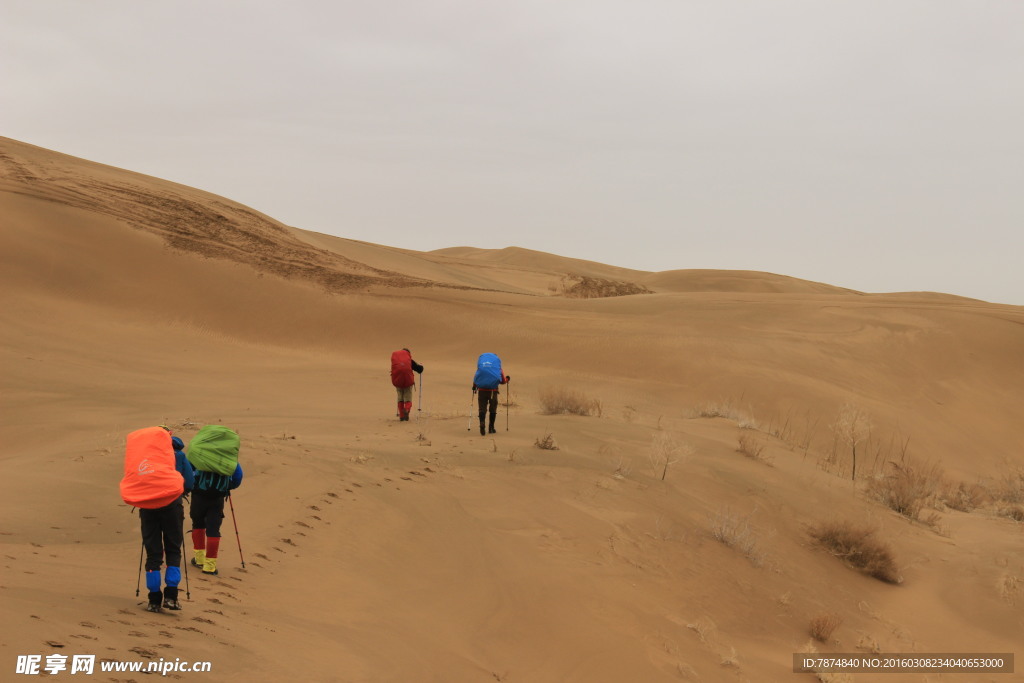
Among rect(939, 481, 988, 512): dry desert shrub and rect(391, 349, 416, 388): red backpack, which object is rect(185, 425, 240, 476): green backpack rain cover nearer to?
rect(391, 349, 416, 388): red backpack

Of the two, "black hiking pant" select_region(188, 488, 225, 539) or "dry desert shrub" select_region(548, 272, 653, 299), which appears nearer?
"black hiking pant" select_region(188, 488, 225, 539)

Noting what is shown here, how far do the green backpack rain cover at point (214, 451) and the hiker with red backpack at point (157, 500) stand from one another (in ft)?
2.89

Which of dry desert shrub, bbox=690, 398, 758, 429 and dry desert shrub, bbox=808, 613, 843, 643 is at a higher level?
dry desert shrub, bbox=690, 398, 758, 429

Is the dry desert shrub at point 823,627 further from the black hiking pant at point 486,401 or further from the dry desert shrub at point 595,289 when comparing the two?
the dry desert shrub at point 595,289

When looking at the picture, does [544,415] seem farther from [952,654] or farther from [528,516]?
[952,654]

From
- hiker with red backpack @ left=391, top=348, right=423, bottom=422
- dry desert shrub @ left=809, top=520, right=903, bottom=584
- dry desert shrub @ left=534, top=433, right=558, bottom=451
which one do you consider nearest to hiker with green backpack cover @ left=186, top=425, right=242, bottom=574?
dry desert shrub @ left=534, top=433, right=558, bottom=451

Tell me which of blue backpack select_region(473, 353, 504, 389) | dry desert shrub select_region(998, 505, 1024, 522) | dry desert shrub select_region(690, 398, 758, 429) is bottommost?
dry desert shrub select_region(998, 505, 1024, 522)

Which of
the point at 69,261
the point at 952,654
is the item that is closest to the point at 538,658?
the point at 952,654

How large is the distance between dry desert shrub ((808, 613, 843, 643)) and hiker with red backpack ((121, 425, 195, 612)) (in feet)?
18.3

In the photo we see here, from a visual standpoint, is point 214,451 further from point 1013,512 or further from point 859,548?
point 1013,512

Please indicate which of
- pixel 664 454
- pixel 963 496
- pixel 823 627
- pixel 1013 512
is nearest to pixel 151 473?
pixel 823 627

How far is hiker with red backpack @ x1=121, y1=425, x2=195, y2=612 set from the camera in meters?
5.50

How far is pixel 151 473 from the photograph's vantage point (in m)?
5.55

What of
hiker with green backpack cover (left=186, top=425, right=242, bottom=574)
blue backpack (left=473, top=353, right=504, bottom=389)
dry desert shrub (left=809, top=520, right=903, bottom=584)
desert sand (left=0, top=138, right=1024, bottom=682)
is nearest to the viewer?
desert sand (left=0, top=138, right=1024, bottom=682)
